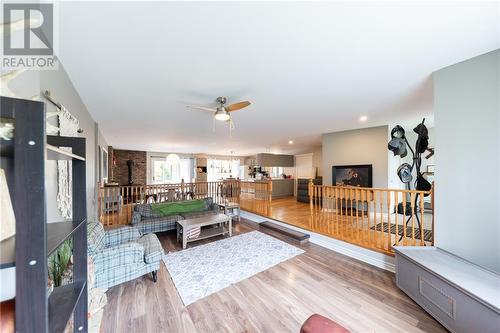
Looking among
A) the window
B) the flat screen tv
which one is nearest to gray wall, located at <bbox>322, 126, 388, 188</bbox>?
the flat screen tv

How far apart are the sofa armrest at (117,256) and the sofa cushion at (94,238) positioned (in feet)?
0.32

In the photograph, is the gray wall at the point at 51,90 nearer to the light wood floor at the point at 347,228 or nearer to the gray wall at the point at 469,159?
the gray wall at the point at 469,159

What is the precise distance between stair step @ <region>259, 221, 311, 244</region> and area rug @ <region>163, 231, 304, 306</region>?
0.29m

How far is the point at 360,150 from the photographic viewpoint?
5.19m

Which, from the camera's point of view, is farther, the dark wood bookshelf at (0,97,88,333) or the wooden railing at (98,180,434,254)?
the wooden railing at (98,180,434,254)

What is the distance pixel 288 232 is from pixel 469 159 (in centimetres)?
291

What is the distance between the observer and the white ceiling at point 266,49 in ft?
4.35

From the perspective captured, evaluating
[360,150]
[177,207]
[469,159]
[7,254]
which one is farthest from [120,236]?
[360,150]

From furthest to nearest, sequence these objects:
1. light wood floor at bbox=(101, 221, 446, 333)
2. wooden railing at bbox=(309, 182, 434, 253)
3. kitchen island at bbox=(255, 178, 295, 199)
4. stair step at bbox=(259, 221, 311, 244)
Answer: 1. kitchen island at bbox=(255, 178, 295, 199)
2. stair step at bbox=(259, 221, 311, 244)
3. wooden railing at bbox=(309, 182, 434, 253)
4. light wood floor at bbox=(101, 221, 446, 333)

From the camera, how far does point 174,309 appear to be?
6.29ft

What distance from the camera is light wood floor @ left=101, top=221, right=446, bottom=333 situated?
5.66 feet

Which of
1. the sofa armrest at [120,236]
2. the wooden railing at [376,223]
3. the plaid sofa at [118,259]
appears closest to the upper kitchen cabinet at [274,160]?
the wooden railing at [376,223]

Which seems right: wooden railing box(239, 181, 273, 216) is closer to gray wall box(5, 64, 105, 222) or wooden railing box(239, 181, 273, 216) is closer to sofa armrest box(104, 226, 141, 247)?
sofa armrest box(104, 226, 141, 247)

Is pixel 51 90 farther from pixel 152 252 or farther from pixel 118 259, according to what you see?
pixel 152 252
